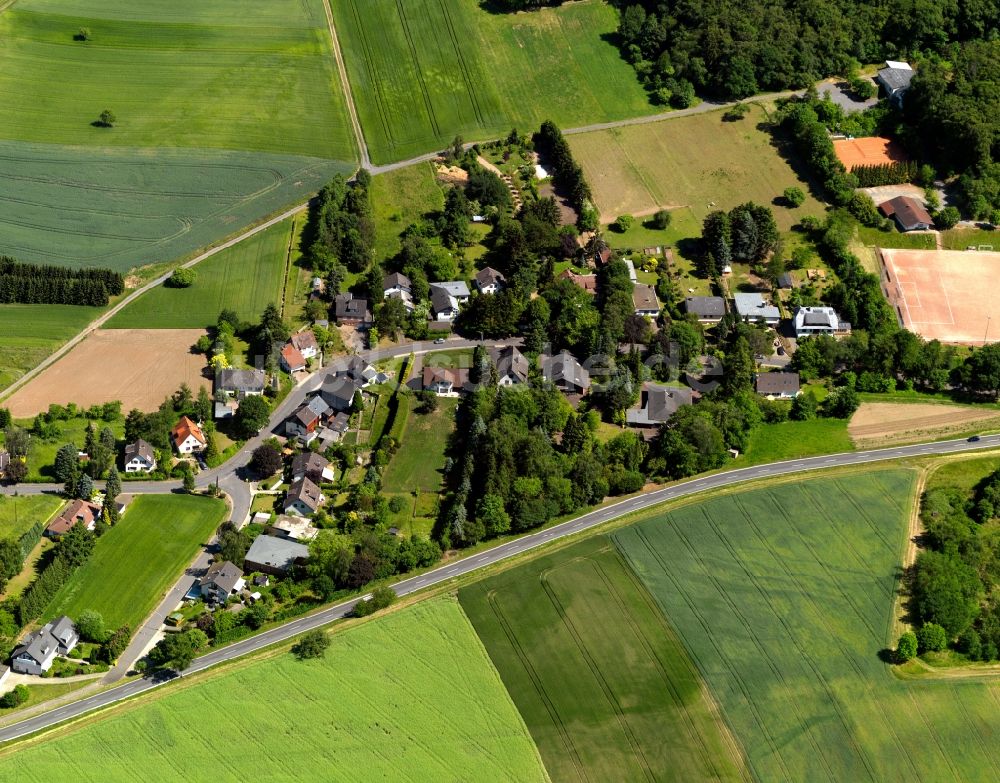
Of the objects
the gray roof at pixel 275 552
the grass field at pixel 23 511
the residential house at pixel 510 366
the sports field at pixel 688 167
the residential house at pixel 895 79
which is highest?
the residential house at pixel 895 79

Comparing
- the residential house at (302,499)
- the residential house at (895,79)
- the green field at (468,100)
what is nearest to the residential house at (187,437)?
the residential house at (302,499)

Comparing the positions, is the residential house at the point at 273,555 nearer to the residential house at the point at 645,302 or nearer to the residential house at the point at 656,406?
the residential house at the point at 656,406

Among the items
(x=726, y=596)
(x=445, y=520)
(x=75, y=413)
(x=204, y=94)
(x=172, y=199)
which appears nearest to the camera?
(x=726, y=596)

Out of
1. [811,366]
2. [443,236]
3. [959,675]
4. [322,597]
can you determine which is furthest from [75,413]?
[959,675]

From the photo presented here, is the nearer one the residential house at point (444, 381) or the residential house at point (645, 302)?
the residential house at point (444, 381)

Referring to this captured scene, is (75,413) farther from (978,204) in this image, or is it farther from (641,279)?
(978,204)

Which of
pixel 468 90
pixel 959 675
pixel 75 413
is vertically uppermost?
pixel 468 90
